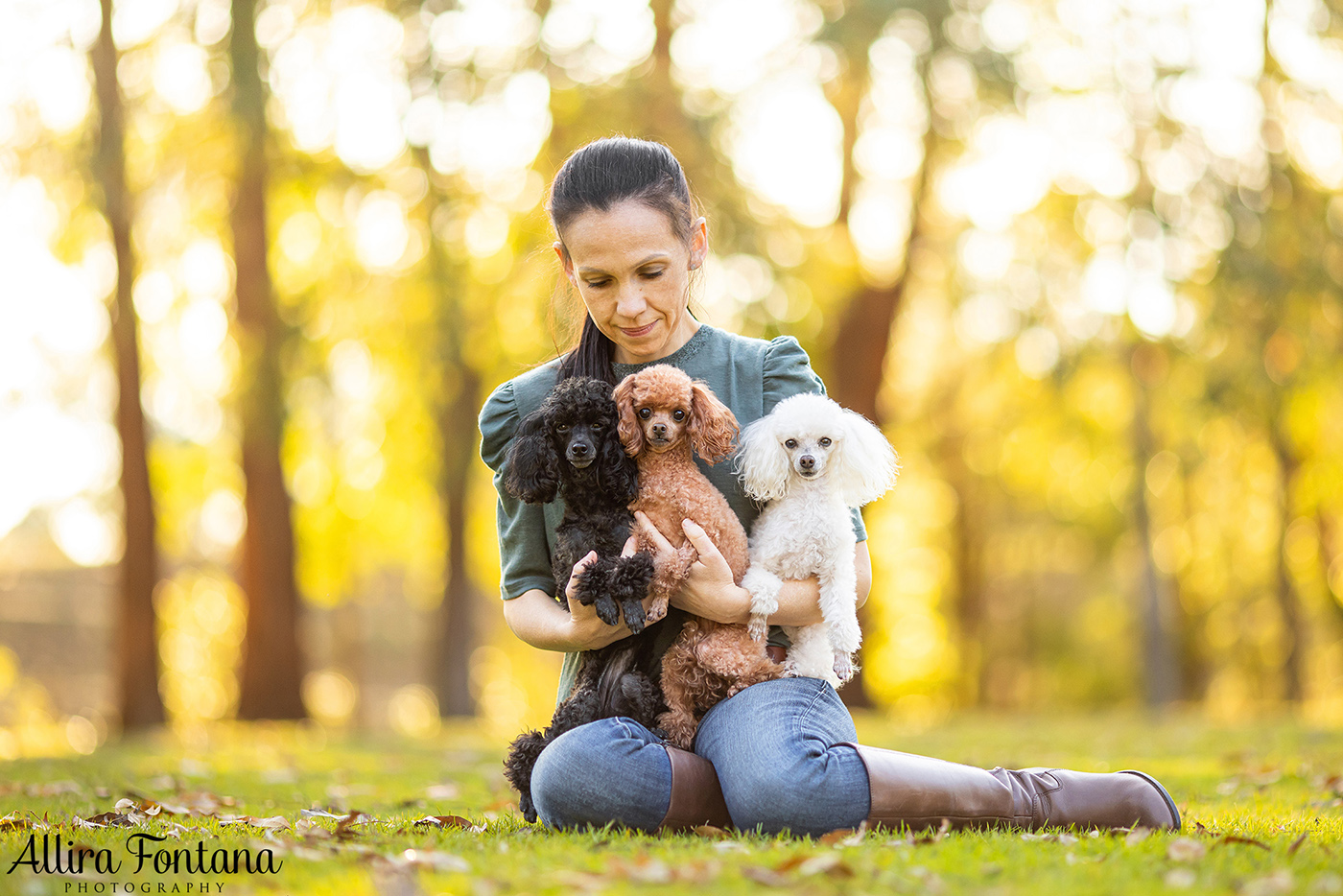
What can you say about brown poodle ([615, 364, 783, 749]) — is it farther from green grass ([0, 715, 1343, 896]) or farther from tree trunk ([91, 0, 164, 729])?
tree trunk ([91, 0, 164, 729])

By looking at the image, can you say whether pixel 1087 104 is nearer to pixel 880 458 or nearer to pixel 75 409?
pixel 880 458

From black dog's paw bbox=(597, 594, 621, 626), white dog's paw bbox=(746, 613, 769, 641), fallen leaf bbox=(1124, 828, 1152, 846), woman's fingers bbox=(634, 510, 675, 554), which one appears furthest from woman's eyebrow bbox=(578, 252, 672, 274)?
fallen leaf bbox=(1124, 828, 1152, 846)

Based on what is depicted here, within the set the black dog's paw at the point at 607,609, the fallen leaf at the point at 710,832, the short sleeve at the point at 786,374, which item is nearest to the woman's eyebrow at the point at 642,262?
the short sleeve at the point at 786,374

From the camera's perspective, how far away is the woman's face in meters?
3.25

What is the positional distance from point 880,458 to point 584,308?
1.04 m

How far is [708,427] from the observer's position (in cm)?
319

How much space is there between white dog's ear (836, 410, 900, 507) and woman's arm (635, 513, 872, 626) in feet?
1.04

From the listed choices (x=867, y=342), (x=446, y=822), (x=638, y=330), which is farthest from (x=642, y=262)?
(x=867, y=342)

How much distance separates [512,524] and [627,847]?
106cm

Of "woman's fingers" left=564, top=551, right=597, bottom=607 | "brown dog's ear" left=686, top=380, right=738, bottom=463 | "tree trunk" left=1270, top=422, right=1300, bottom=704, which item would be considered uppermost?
"brown dog's ear" left=686, top=380, right=738, bottom=463

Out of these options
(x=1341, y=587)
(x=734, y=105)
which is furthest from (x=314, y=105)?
(x=1341, y=587)

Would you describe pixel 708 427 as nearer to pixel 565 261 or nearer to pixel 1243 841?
pixel 565 261

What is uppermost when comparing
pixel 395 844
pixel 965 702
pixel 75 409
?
pixel 75 409

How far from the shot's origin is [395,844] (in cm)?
299
